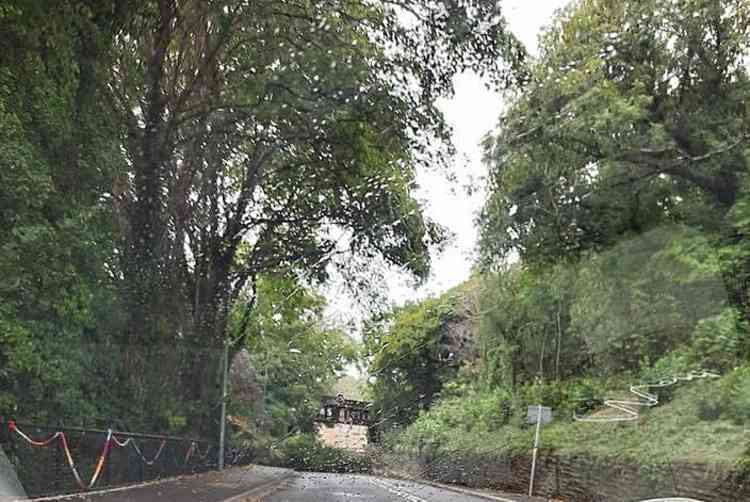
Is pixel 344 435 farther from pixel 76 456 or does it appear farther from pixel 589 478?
pixel 76 456

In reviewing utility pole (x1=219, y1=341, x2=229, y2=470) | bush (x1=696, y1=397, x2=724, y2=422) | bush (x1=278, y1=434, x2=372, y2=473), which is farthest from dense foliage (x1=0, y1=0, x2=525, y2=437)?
bush (x1=278, y1=434, x2=372, y2=473)

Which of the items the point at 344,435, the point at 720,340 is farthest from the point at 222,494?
the point at 344,435

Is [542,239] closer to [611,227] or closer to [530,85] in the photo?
[611,227]

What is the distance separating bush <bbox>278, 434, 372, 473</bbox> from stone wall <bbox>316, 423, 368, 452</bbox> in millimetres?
356

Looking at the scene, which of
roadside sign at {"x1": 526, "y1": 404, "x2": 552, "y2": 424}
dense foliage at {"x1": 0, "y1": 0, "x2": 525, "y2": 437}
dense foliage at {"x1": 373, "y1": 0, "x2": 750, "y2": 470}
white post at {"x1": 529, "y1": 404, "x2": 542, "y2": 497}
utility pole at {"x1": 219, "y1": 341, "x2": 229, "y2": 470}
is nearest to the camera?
dense foliage at {"x1": 0, "y1": 0, "x2": 525, "y2": 437}

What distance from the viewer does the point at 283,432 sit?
2988cm

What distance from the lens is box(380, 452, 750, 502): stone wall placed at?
10.5 metres

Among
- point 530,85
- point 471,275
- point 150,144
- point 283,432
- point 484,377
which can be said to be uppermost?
point 530,85

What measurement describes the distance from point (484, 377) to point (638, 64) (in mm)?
12471

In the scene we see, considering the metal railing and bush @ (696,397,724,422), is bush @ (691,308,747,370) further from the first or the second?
the metal railing

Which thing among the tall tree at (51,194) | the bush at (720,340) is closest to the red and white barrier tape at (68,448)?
the tall tree at (51,194)

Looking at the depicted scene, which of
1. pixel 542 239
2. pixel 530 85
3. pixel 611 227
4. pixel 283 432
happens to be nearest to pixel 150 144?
pixel 530 85

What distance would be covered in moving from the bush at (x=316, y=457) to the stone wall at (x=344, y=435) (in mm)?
356

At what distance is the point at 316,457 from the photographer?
33.0 metres
